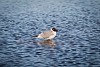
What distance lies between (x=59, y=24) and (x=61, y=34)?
11.4ft

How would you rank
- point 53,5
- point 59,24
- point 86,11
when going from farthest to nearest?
1. point 53,5
2. point 86,11
3. point 59,24

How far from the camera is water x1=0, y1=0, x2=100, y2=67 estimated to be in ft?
49.8

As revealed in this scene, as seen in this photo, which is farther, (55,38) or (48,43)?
(55,38)

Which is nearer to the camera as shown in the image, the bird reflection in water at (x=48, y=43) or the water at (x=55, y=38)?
the water at (x=55, y=38)

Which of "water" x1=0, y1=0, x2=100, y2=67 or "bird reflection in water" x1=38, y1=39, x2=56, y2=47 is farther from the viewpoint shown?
"bird reflection in water" x1=38, y1=39, x2=56, y2=47

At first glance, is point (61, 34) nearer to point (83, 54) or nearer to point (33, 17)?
point (83, 54)

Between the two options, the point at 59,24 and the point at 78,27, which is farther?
the point at 59,24

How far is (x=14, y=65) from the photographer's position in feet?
46.8

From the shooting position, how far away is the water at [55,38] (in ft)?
49.8

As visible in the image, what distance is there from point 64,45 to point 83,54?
1979 mm

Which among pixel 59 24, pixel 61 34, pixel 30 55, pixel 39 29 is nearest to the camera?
pixel 30 55

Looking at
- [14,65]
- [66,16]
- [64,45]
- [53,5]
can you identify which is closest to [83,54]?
[64,45]

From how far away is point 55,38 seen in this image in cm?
1962

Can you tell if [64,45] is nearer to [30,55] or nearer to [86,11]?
[30,55]
